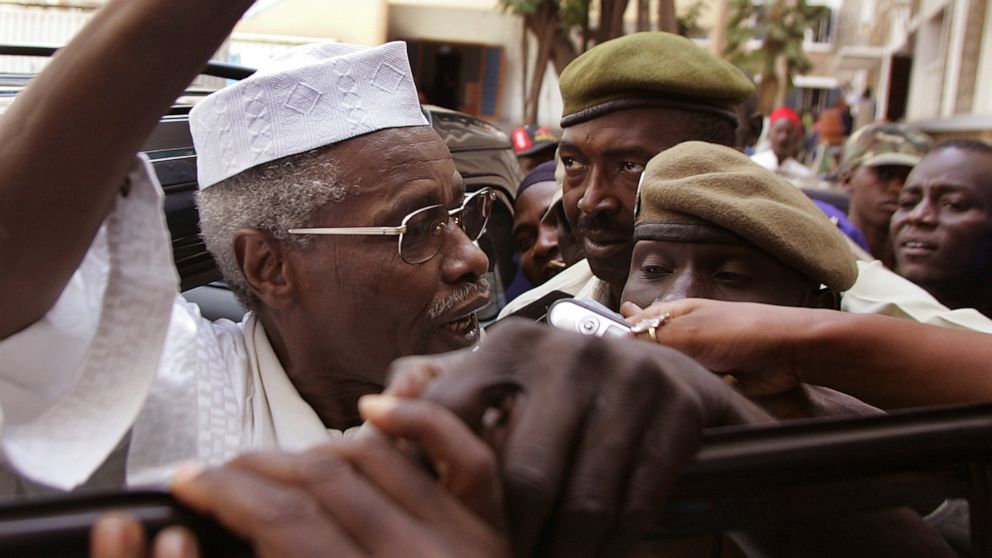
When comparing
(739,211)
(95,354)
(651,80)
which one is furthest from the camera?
(651,80)

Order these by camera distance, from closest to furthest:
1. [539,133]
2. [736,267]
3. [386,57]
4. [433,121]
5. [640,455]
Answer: [640,455] < [736,267] < [386,57] < [433,121] < [539,133]

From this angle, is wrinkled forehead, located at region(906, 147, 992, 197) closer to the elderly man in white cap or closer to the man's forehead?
the man's forehead

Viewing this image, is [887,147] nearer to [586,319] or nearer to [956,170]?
[956,170]

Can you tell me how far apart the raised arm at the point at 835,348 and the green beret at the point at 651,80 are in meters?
1.70

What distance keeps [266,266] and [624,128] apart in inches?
55.4

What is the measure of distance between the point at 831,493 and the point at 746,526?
0.36 feet

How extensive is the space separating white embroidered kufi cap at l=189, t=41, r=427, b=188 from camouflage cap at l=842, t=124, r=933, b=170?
4.13m

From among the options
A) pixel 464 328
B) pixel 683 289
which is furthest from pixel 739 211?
pixel 464 328

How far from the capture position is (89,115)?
1341 mm

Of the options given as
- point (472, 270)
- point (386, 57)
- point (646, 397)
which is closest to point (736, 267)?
point (472, 270)

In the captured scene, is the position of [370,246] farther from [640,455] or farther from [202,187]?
[640,455]

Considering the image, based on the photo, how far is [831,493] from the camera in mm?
1004

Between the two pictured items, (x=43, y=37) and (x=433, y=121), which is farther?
(x=43, y=37)

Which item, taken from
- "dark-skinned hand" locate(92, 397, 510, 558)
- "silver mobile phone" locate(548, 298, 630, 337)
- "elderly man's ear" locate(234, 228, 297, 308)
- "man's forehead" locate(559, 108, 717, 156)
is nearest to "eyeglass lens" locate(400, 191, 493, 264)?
"elderly man's ear" locate(234, 228, 297, 308)
